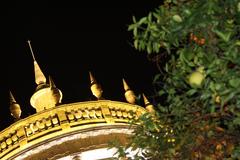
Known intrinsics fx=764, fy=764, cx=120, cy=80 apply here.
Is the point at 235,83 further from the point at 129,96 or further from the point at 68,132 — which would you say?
the point at 129,96

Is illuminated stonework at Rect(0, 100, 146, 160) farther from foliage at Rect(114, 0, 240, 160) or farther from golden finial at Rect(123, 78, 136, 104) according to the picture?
foliage at Rect(114, 0, 240, 160)

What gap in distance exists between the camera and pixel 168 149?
12.0 m

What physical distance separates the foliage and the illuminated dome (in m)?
10.5

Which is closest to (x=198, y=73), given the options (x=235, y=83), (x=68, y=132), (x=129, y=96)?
(x=235, y=83)

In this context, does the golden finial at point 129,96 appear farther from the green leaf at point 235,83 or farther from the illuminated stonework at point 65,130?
the green leaf at point 235,83

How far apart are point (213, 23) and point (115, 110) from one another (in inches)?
571

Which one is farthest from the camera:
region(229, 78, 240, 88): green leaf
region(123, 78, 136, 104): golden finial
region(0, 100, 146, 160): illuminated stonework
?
region(123, 78, 136, 104): golden finial

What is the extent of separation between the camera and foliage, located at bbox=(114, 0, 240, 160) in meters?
9.27

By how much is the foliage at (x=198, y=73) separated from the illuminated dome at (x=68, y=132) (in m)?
10.5

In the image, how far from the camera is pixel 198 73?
9516 mm

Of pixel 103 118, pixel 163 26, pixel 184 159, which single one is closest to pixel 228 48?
pixel 163 26

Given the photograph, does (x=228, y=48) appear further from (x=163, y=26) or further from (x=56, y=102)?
(x=56, y=102)

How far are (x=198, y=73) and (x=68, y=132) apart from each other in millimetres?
13586

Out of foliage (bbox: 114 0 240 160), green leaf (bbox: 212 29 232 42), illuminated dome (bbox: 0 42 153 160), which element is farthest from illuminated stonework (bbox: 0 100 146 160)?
green leaf (bbox: 212 29 232 42)
